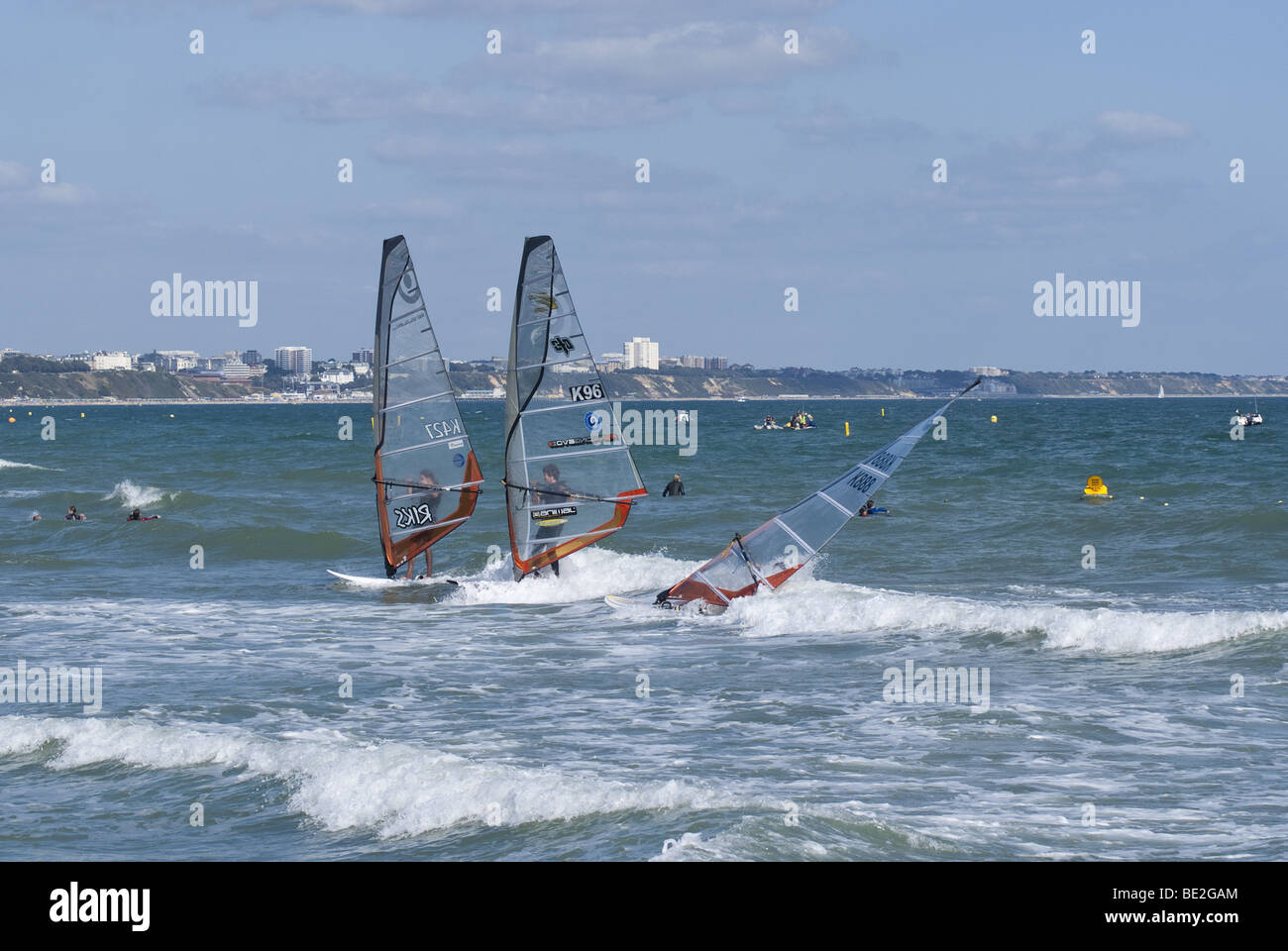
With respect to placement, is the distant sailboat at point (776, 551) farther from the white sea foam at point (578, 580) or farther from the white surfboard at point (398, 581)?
the white surfboard at point (398, 581)

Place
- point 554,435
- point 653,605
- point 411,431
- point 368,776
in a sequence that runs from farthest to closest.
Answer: point 411,431
point 554,435
point 653,605
point 368,776

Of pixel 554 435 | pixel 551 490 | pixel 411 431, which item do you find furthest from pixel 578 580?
pixel 411 431

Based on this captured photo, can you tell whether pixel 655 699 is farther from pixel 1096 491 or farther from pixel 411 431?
pixel 1096 491

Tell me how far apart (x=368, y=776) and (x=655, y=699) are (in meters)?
3.99

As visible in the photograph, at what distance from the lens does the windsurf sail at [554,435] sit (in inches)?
816

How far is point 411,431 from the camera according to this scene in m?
22.4

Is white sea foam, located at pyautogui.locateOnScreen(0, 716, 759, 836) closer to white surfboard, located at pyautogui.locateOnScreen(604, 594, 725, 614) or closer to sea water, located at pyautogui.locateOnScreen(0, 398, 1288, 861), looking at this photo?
sea water, located at pyautogui.locateOnScreen(0, 398, 1288, 861)

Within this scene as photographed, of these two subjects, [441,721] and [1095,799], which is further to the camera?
[441,721]

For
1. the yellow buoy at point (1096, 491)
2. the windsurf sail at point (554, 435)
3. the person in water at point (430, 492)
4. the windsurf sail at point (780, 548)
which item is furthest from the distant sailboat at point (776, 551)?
the yellow buoy at point (1096, 491)

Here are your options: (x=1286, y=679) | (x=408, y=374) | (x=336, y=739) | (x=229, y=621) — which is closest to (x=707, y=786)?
(x=336, y=739)

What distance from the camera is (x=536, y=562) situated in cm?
2184
